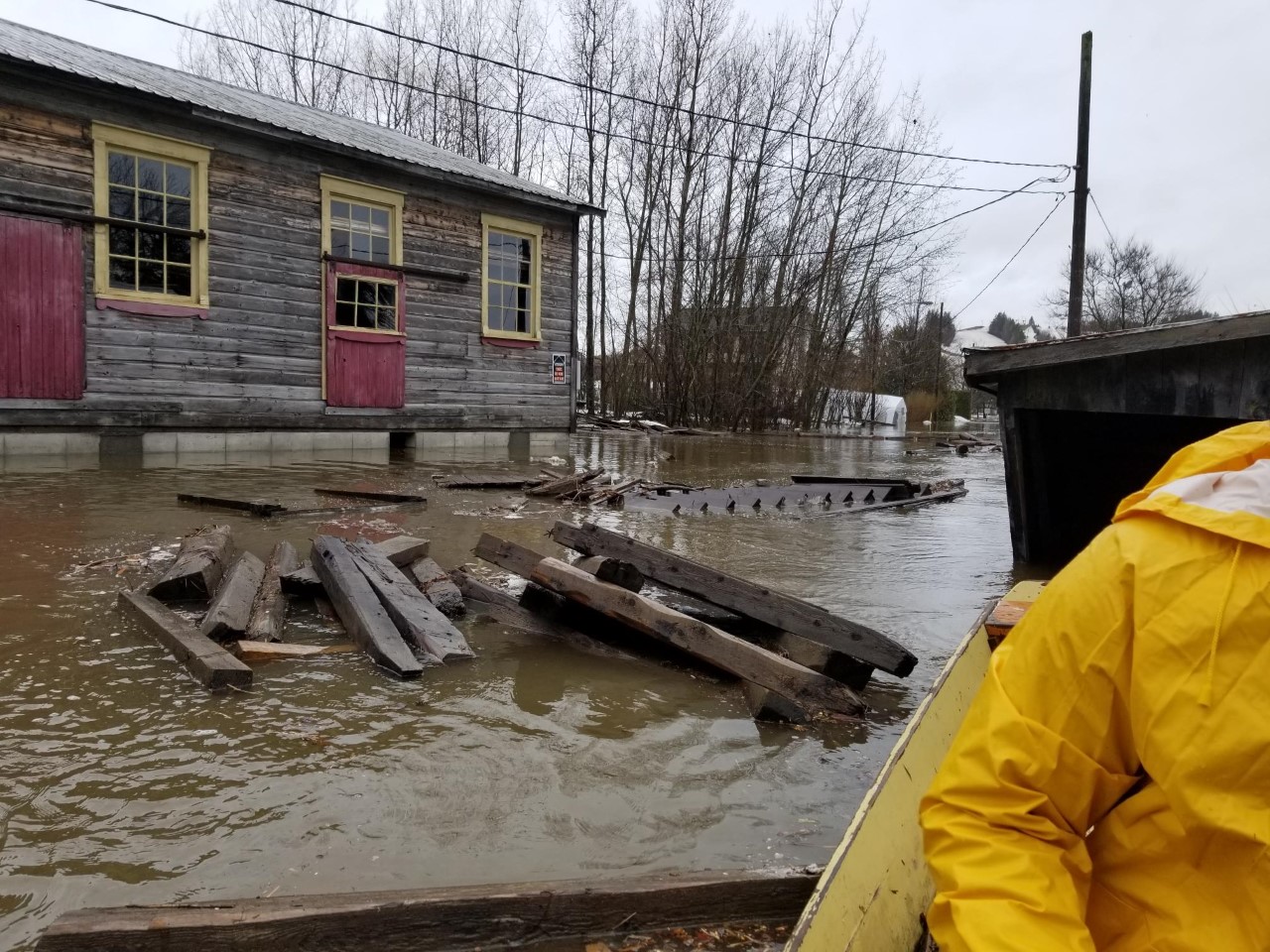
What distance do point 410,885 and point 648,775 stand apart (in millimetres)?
1091

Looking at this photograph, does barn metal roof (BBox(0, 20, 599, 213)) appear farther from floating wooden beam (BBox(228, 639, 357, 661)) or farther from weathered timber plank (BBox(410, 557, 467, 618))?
floating wooden beam (BBox(228, 639, 357, 661))

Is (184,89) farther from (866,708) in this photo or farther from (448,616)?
(866,708)

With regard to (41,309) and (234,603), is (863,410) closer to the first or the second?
(41,309)

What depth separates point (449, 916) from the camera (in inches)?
87.0

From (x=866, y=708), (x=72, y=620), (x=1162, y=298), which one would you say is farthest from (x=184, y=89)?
(x=1162, y=298)

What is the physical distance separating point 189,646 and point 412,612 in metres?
1.14

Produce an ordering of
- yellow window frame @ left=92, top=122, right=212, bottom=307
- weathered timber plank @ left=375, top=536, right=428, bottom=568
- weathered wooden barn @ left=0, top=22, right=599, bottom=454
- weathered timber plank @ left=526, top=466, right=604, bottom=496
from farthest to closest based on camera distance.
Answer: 1. yellow window frame @ left=92, top=122, right=212, bottom=307
2. weathered wooden barn @ left=0, top=22, right=599, bottom=454
3. weathered timber plank @ left=526, top=466, right=604, bottom=496
4. weathered timber plank @ left=375, top=536, right=428, bottom=568

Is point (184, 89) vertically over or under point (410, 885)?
over

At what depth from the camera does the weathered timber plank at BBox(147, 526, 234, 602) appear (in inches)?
211

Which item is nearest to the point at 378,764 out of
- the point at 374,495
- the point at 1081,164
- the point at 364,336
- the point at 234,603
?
the point at 234,603

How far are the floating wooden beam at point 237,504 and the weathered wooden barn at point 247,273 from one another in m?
4.71

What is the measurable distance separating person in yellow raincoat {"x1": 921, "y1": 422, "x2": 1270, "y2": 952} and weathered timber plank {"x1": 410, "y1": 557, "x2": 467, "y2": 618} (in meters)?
4.19

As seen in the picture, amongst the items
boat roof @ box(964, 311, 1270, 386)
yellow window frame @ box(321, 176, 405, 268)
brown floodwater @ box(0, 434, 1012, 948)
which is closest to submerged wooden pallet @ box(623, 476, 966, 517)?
boat roof @ box(964, 311, 1270, 386)

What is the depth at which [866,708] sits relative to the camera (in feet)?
13.9
